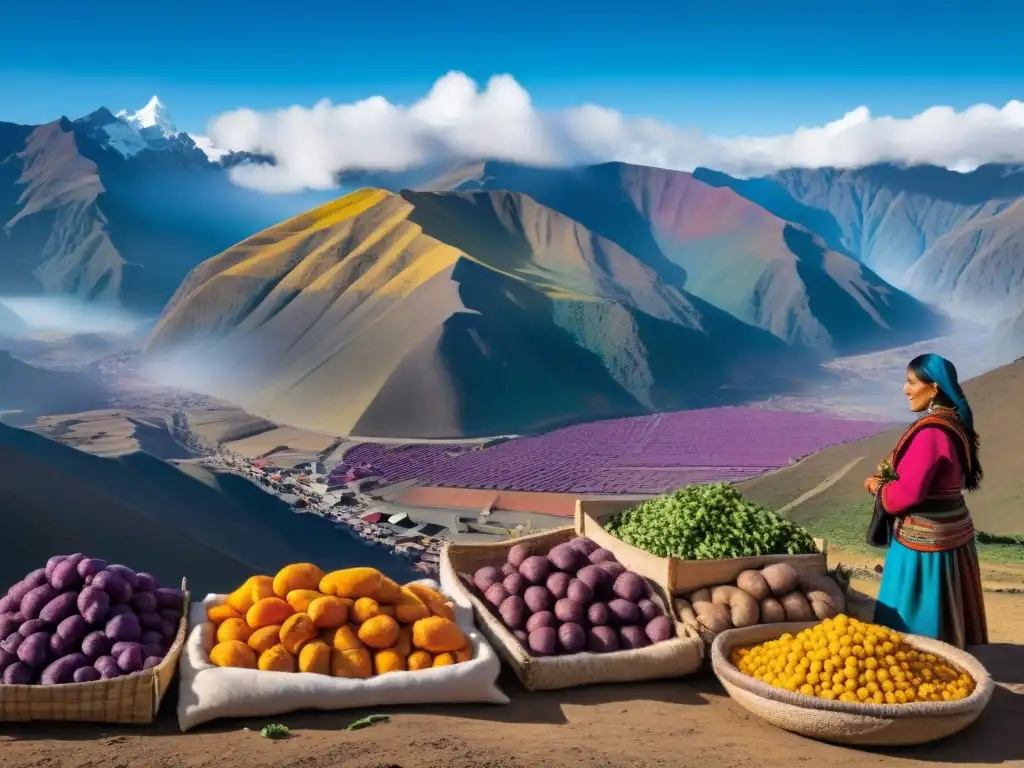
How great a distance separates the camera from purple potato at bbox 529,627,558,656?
4.64 metres

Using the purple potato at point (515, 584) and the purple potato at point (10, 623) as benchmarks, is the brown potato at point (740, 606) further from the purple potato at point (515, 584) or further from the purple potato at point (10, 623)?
the purple potato at point (10, 623)

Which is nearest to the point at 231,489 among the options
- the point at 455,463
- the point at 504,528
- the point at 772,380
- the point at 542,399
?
the point at 504,528

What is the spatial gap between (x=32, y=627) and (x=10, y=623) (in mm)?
141

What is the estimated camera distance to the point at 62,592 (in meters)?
4.31

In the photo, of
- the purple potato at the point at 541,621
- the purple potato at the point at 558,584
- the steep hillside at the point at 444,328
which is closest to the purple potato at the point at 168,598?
the purple potato at the point at 541,621

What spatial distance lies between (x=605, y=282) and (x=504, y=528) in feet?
148

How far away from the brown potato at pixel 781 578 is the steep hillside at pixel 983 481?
35.2ft

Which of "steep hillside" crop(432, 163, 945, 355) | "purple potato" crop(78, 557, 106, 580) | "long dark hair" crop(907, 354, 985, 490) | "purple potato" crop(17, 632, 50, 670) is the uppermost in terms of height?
"steep hillside" crop(432, 163, 945, 355)

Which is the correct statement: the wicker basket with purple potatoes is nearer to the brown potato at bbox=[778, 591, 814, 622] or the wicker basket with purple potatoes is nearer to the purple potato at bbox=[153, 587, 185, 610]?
the purple potato at bbox=[153, 587, 185, 610]

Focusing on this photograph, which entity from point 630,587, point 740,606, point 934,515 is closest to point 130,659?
point 630,587

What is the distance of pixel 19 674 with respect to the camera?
3.97 m

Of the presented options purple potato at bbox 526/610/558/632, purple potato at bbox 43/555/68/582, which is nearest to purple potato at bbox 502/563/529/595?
purple potato at bbox 526/610/558/632

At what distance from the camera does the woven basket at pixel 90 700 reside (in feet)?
12.7

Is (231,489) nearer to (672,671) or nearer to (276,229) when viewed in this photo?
(672,671)
